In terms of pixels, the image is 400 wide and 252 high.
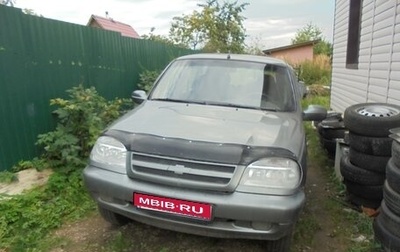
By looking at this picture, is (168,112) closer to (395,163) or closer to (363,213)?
(395,163)

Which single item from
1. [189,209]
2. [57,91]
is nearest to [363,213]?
[189,209]

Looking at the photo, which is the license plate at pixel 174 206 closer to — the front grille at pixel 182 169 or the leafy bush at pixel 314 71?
the front grille at pixel 182 169

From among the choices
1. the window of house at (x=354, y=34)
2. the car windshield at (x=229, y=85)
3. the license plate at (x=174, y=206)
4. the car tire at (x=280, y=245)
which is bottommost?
the car tire at (x=280, y=245)

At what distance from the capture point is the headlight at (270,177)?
2295 mm

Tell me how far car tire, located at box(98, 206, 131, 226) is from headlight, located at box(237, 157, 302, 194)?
4.39 ft

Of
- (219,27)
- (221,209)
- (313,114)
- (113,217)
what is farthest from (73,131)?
(219,27)

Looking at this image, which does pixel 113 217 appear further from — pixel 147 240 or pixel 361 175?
pixel 361 175

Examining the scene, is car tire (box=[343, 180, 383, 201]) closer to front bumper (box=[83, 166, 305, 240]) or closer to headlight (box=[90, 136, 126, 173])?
front bumper (box=[83, 166, 305, 240])

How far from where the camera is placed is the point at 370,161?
11.2 feet

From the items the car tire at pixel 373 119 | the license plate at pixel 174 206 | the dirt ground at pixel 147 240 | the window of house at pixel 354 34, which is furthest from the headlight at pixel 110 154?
the window of house at pixel 354 34

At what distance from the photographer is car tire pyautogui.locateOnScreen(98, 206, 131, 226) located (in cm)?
299

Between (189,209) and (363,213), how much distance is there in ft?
7.32

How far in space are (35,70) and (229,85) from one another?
2708 mm

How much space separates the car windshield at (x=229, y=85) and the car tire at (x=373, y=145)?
32.2 inches
